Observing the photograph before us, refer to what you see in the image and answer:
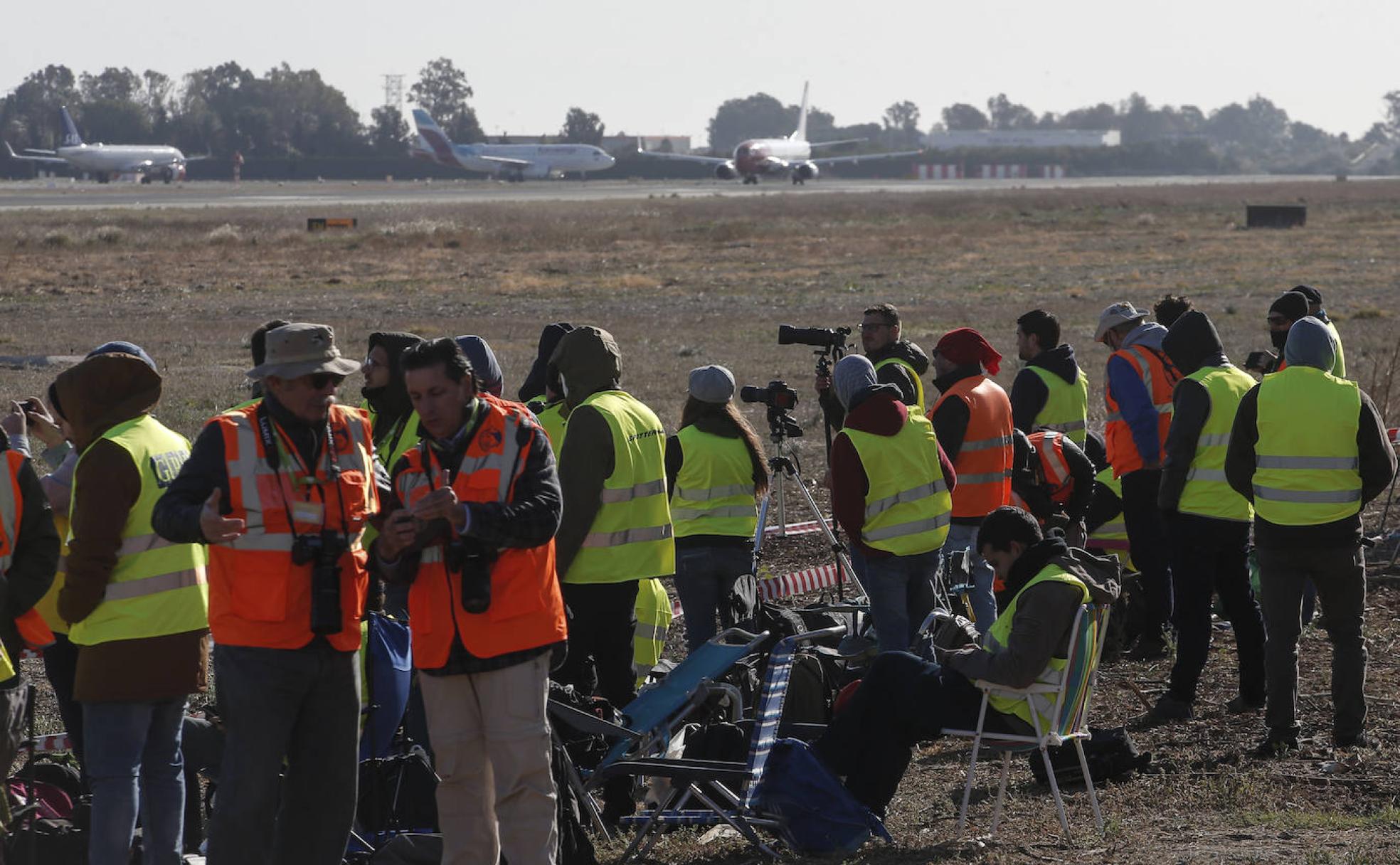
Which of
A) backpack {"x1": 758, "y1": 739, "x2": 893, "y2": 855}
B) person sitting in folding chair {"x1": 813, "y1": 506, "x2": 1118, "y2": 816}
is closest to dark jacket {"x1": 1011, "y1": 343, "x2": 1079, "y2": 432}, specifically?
person sitting in folding chair {"x1": 813, "y1": 506, "x2": 1118, "y2": 816}

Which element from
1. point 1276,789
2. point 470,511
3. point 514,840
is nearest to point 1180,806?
point 1276,789

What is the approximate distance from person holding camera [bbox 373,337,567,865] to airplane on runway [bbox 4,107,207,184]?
117125 mm

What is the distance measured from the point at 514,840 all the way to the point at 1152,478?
4.81 m

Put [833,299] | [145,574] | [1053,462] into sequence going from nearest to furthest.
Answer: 1. [145,574]
2. [1053,462]
3. [833,299]

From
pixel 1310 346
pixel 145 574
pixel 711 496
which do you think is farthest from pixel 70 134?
pixel 145 574

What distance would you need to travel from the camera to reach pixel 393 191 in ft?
314

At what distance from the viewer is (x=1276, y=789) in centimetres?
617

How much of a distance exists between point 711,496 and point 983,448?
1.51 metres

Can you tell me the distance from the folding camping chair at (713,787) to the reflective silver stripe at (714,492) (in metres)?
1.53

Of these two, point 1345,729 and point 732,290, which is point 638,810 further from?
point 732,290

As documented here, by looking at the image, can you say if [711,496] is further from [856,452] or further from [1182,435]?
[1182,435]

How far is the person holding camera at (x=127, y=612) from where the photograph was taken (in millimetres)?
4676

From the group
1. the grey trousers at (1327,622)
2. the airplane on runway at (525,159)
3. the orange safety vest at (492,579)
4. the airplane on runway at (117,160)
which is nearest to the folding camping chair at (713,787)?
the orange safety vest at (492,579)

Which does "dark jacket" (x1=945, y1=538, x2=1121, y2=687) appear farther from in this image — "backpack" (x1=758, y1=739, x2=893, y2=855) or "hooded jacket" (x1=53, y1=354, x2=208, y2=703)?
"hooded jacket" (x1=53, y1=354, x2=208, y2=703)
